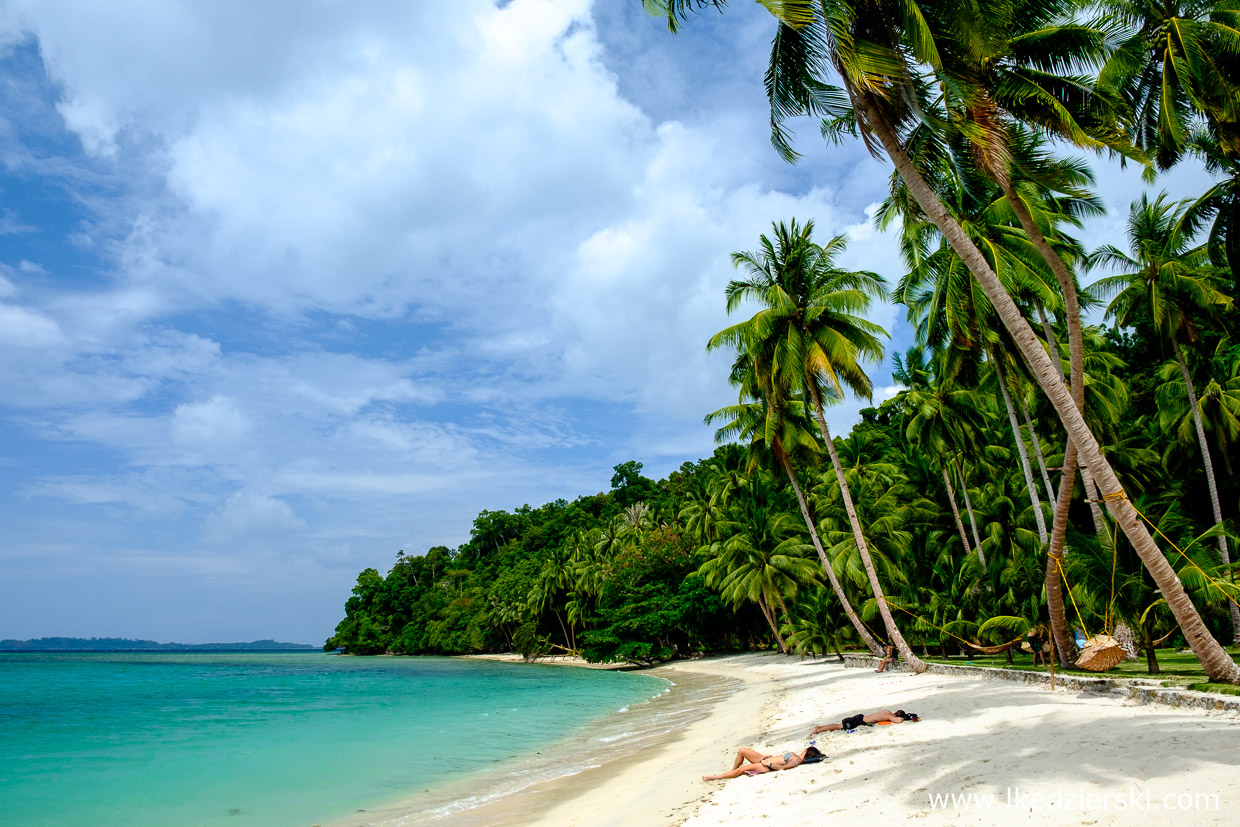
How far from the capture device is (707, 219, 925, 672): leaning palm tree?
18.6 meters

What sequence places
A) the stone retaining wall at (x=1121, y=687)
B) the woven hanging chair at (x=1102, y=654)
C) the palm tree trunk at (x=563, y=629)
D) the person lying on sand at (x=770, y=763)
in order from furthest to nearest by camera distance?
the palm tree trunk at (x=563, y=629) → the woven hanging chair at (x=1102, y=654) → the person lying on sand at (x=770, y=763) → the stone retaining wall at (x=1121, y=687)

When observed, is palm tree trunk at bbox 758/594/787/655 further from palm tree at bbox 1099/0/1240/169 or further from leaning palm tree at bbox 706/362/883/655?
palm tree at bbox 1099/0/1240/169

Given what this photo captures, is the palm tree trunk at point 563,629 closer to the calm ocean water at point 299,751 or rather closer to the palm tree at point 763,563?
the calm ocean water at point 299,751

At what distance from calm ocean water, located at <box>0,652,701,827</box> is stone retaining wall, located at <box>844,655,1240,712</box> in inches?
262

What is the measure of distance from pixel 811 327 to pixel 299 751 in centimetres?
1667

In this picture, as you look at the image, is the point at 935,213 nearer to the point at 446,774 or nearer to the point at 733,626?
the point at 446,774

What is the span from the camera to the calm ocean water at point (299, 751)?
34.8 ft

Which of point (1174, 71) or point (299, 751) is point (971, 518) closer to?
point (1174, 71)

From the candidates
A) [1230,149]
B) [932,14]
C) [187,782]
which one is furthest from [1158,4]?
[187,782]

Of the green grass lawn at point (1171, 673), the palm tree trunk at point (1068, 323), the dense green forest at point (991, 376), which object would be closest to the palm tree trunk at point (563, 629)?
the dense green forest at point (991, 376)

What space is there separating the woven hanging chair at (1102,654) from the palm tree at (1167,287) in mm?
9870

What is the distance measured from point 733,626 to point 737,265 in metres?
28.4

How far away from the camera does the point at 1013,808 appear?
5.12 meters

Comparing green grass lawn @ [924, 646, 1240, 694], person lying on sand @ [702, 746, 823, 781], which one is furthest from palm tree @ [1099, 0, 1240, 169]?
person lying on sand @ [702, 746, 823, 781]
